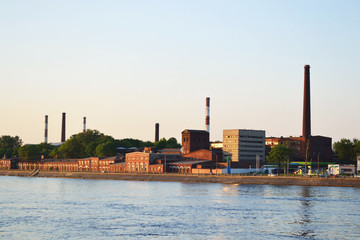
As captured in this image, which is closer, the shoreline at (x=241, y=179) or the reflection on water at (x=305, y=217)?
the reflection on water at (x=305, y=217)

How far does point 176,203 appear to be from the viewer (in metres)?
91.7

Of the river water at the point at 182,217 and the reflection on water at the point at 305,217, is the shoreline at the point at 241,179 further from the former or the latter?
the reflection on water at the point at 305,217

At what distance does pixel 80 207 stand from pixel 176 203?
50.7ft

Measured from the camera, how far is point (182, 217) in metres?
72.9

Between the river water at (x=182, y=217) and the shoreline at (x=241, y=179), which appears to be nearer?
the river water at (x=182, y=217)

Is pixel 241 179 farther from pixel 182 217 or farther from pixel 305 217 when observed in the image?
pixel 182 217

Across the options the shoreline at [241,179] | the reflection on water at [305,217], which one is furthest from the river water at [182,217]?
the shoreline at [241,179]

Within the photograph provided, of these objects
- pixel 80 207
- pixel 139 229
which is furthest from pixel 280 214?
pixel 80 207

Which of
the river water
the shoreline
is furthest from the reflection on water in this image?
the shoreline

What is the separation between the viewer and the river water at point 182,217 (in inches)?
2352

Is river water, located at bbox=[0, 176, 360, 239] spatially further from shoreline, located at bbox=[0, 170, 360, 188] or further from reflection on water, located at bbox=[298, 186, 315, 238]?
shoreline, located at bbox=[0, 170, 360, 188]

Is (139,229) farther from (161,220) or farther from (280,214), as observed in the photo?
(280,214)

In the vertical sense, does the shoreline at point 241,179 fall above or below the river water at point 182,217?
above

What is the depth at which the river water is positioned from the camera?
59.8m
